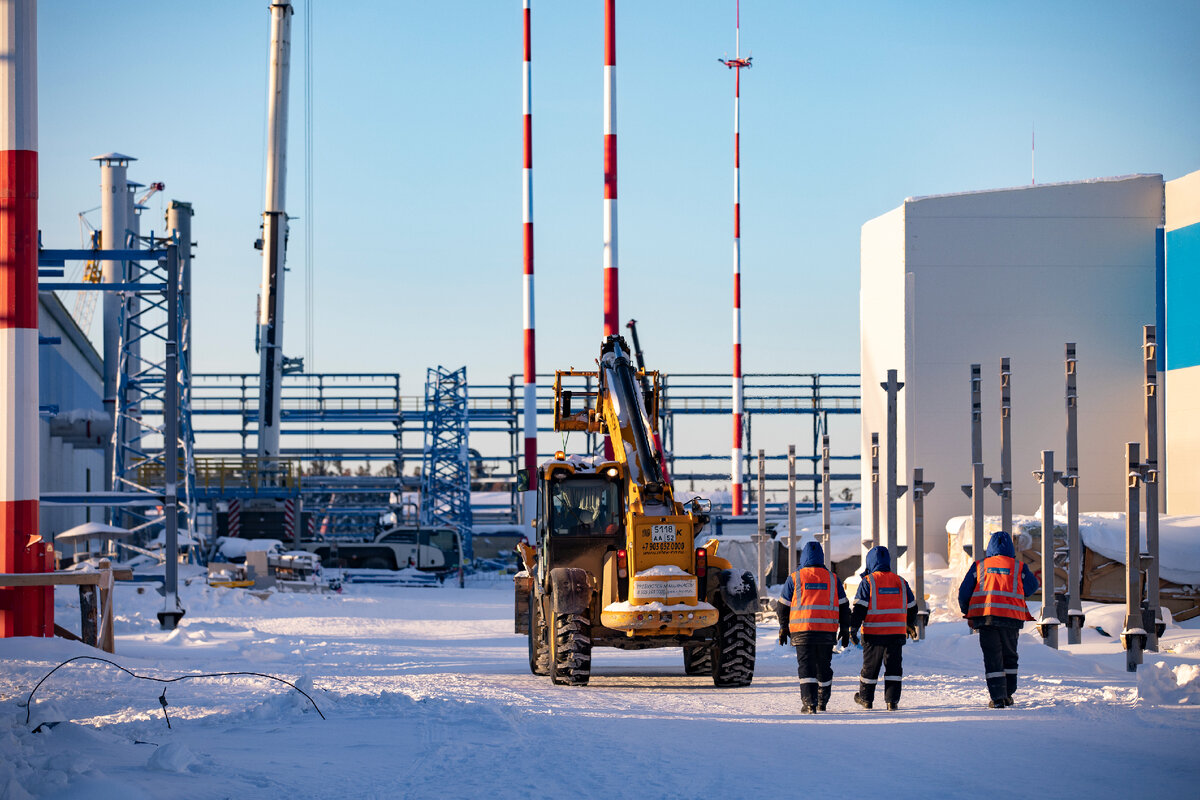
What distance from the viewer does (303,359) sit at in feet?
177

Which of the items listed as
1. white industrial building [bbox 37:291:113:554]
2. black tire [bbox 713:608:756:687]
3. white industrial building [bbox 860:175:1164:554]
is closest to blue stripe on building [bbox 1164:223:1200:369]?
white industrial building [bbox 860:175:1164:554]

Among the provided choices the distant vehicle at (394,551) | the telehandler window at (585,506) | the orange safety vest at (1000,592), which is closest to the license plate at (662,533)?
the telehandler window at (585,506)

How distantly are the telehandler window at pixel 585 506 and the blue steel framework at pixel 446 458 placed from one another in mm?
37254

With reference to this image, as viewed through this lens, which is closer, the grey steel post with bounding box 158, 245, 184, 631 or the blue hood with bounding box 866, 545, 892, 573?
the blue hood with bounding box 866, 545, 892, 573

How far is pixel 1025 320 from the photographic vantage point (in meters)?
25.7

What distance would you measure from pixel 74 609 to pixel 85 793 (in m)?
17.4

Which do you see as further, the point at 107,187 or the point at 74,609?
the point at 107,187

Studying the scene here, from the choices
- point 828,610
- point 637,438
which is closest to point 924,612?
point 637,438

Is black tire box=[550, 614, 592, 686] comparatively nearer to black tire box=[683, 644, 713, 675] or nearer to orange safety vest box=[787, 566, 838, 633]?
black tire box=[683, 644, 713, 675]

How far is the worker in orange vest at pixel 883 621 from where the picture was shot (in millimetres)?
12102

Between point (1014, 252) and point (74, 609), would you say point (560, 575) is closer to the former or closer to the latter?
point (74, 609)

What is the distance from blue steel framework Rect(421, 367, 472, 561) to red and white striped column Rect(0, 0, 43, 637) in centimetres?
3587

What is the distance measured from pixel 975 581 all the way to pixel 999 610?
44cm

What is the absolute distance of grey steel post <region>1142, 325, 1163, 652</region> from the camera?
15.3 m
